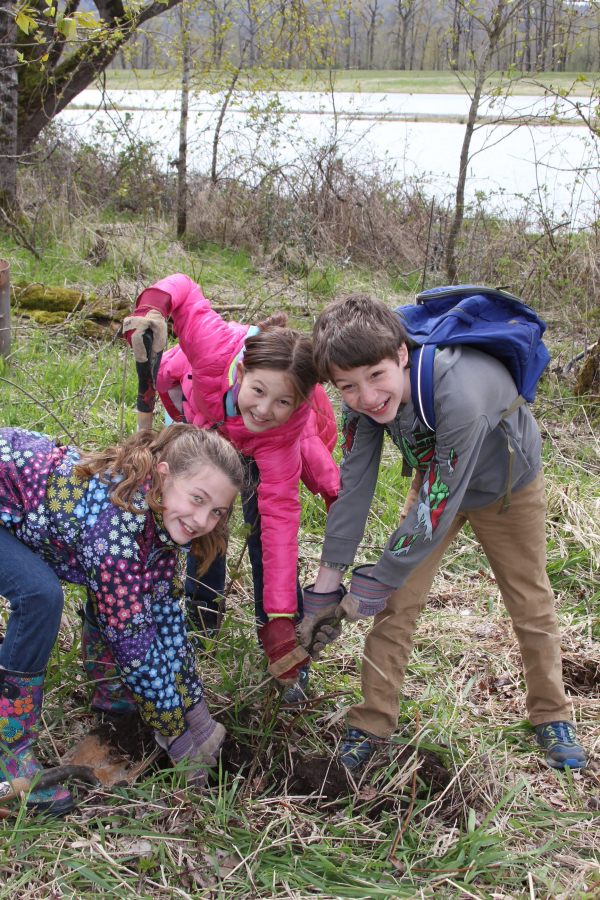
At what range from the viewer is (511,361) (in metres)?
1.95

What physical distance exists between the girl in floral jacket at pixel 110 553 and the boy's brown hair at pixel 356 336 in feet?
1.25

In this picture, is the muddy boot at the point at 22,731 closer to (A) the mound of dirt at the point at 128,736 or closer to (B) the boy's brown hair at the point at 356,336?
(A) the mound of dirt at the point at 128,736

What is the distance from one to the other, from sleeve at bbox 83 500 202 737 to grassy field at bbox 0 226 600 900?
9.6 inches

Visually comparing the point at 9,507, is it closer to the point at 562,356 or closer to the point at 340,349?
the point at 340,349

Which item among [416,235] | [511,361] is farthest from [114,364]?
[416,235]

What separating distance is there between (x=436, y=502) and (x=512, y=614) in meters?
0.73

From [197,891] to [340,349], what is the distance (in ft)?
4.57

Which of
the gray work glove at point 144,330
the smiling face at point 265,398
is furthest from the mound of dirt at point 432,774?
the gray work glove at point 144,330

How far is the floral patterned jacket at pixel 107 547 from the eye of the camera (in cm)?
184

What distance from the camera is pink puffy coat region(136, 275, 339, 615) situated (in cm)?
226

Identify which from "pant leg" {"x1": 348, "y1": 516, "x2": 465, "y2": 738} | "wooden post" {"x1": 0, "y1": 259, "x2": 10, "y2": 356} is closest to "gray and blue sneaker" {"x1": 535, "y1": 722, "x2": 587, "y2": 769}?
"pant leg" {"x1": 348, "y1": 516, "x2": 465, "y2": 738}

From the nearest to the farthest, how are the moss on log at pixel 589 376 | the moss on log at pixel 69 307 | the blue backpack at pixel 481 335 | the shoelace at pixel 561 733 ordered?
the blue backpack at pixel 481 335 → the shoelace at pixel 561 733 → the moss on log at pixel 589 376 → the moss on log at pixel 69 307

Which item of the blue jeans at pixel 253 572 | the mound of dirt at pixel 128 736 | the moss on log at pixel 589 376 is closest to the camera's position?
the mound of dirt at pixel 128 736

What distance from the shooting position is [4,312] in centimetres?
441
